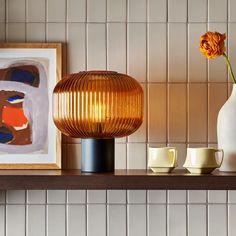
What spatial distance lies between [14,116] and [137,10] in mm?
427

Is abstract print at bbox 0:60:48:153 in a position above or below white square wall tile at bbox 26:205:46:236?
above

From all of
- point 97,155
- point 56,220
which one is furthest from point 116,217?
point 97,155

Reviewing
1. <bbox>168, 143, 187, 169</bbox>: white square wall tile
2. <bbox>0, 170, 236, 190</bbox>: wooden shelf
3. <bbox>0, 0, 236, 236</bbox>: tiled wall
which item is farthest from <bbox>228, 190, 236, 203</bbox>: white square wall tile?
<bbox>0, 170, 236, 190</bbox>: wooden shelf

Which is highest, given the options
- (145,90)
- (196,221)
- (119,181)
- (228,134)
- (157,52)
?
(157,52)

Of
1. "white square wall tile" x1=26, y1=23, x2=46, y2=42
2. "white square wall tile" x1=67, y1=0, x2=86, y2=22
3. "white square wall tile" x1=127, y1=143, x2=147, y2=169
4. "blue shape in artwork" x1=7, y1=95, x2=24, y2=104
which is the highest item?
"white square wall tile" x1=67, y1=0, x2=86, y2=22

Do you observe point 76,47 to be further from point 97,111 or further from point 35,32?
point 97,111

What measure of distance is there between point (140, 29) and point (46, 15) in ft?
0.82

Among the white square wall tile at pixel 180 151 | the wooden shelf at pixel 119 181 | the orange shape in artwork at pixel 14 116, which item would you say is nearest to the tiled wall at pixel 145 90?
the white square wall tile at pixel 180 151

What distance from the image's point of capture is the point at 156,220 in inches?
61.3

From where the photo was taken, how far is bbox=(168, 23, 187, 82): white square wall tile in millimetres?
1547

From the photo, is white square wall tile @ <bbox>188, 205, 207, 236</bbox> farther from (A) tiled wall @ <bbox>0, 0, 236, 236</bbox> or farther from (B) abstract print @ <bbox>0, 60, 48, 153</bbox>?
(B) abstract print @ <bbox>0, 60, 48, 153</bbox>

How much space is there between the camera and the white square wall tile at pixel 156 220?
5.10 feet

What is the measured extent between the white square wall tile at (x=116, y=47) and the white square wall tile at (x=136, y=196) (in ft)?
1.06

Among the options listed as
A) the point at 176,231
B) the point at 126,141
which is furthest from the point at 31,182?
the point at 176,231
